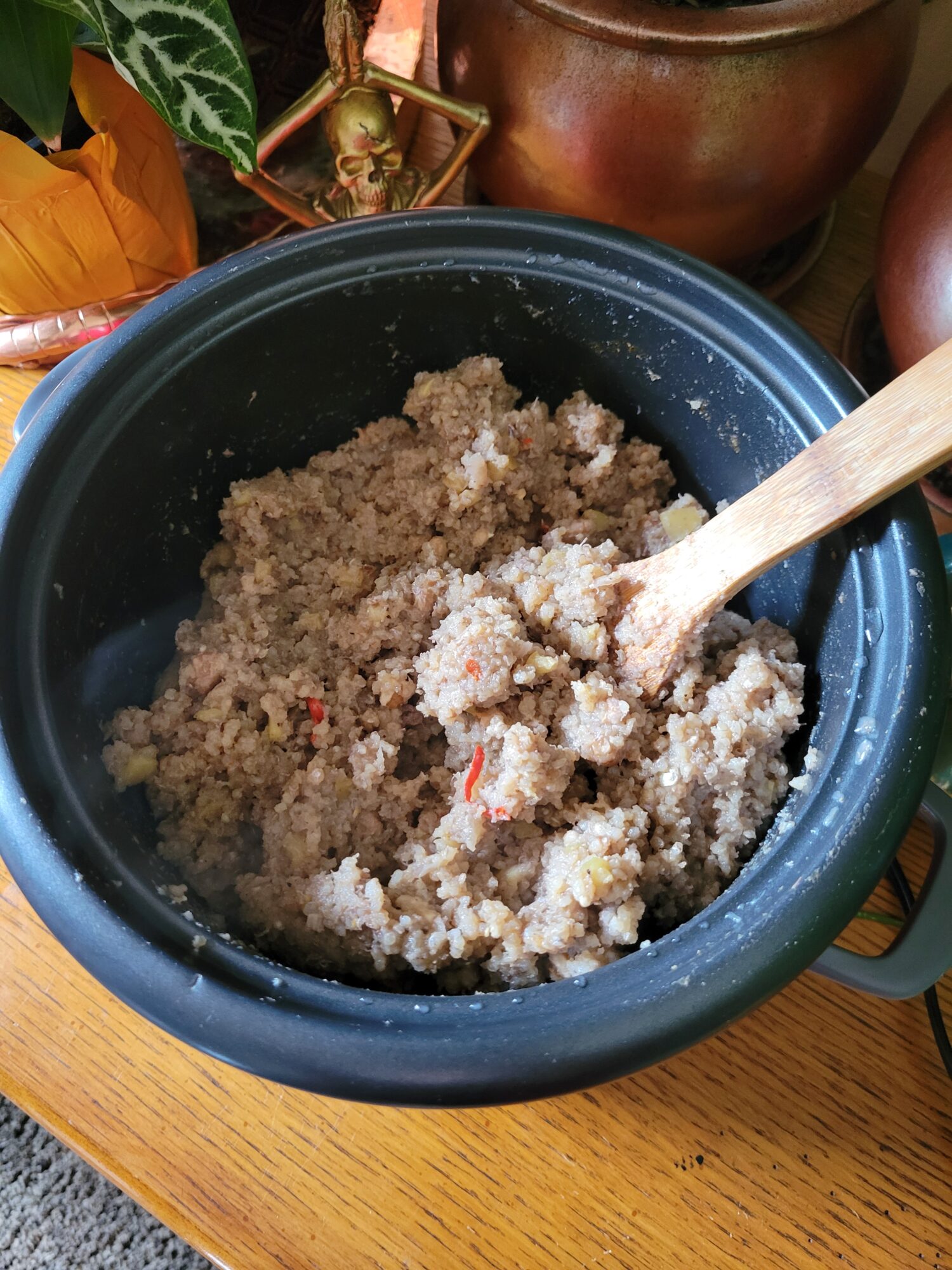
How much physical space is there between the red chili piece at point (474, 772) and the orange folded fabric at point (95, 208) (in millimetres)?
577

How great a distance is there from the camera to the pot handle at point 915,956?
1.71 feet

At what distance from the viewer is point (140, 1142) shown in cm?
65

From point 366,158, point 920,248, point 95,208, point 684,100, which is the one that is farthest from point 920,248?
point 95,208

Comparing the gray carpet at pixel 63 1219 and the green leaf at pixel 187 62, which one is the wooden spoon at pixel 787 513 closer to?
the green leaf at pixel 187 62

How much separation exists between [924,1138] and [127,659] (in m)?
0.67

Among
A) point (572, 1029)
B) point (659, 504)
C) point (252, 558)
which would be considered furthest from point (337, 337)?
point (572, 1029)

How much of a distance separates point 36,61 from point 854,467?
2.17 ft

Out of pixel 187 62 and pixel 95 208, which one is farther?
pixel 95 208

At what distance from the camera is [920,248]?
2.35 ft

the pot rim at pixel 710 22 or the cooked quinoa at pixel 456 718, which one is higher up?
the pot rim at pixel 710 22

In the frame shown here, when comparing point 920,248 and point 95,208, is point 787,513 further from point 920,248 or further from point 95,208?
point 95,208

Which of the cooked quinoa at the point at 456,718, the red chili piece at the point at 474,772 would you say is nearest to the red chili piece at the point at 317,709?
the cooked quinoa at the point at 456,718

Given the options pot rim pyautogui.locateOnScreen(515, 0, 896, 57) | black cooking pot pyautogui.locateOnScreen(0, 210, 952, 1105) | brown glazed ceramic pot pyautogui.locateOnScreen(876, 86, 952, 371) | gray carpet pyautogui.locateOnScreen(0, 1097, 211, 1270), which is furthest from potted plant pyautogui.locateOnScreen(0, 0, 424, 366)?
gray carpet pyautogui.locateOnScreen(0, 1097, 211, 1270)

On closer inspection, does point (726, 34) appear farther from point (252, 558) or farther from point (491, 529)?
point (252, 558)
